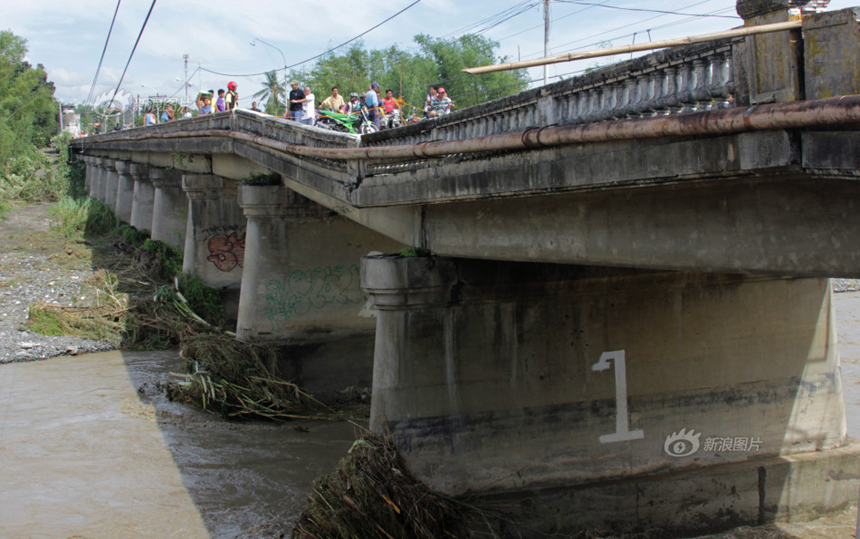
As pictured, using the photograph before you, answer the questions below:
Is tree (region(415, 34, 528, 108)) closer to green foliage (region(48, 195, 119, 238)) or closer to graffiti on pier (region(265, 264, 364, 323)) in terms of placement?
green foliage (region(48, 195, 119, 238))

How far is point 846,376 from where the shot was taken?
17.9 m

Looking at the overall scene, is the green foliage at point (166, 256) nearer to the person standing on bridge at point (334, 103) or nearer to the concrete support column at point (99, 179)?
the person standing on bridge at point (334, 103)

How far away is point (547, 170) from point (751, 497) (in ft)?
20.8

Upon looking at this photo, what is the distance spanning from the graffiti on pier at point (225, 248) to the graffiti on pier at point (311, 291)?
5767mm

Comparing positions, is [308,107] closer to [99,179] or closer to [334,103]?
[334,103]

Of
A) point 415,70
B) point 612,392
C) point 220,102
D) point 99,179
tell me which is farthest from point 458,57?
point 612,392

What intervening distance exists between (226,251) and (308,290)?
20.9 feet

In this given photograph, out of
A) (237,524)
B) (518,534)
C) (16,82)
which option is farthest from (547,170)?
(16,82)

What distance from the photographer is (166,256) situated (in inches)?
1046

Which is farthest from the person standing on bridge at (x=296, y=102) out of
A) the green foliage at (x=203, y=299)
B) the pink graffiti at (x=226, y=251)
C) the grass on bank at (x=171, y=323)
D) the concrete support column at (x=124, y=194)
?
the concrete support column at (x=124, y=194)

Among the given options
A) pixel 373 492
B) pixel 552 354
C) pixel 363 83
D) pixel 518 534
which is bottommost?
pixel 518 534

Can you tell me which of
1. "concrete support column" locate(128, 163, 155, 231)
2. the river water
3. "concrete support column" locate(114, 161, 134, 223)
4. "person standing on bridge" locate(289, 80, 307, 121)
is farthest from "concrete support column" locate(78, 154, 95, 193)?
"person standing on bridge" locate(289, 80, 307, 121)

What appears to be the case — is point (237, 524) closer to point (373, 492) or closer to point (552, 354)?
point (373, 492)

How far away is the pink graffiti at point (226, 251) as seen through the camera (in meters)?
21.1
